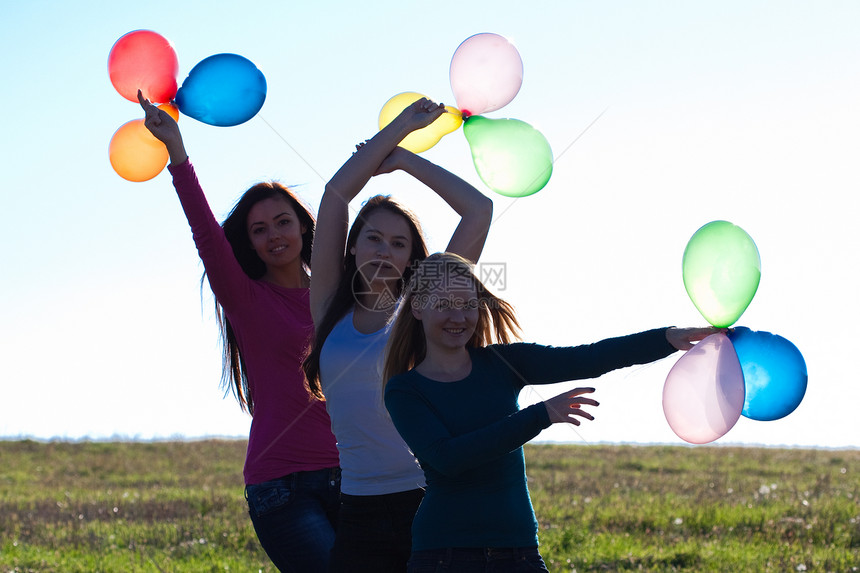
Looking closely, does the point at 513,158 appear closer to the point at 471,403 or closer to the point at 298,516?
the point at 471,403

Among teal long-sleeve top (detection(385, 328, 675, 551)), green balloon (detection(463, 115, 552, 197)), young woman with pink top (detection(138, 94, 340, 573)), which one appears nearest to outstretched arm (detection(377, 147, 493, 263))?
green balloon (detection(463, 115, 552, 197))

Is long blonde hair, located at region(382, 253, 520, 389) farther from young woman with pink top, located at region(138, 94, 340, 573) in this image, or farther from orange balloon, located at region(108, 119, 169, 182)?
orange balloon, located at region(108, 119, 169, 182)

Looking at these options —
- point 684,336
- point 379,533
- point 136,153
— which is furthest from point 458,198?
point 136,153

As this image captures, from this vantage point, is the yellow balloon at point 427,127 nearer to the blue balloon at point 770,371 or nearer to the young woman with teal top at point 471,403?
the young woman with teal top at point 471,403

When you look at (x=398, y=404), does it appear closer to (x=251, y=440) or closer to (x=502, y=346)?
(x=502, y=346)

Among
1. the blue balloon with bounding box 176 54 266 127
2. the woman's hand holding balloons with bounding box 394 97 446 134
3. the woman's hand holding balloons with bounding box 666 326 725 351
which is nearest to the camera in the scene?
the woman's hand holding balloons with bounding box 666 326 725 351

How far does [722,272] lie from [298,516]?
1727 mm

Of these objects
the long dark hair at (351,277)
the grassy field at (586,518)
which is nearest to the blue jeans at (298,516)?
the long dark hair at (351,277)

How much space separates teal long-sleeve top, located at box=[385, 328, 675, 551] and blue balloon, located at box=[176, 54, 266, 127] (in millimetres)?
1746

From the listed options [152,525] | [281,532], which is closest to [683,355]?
[281,532]

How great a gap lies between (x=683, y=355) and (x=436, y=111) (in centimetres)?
127

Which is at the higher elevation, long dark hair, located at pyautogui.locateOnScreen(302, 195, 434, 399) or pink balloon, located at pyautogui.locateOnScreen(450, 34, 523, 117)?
pink balloon, located at pyautogui.locateOnScreen(450, 34, 523, 117)

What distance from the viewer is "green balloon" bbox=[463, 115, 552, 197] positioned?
11.2 feet

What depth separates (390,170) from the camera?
3291 millimetres
